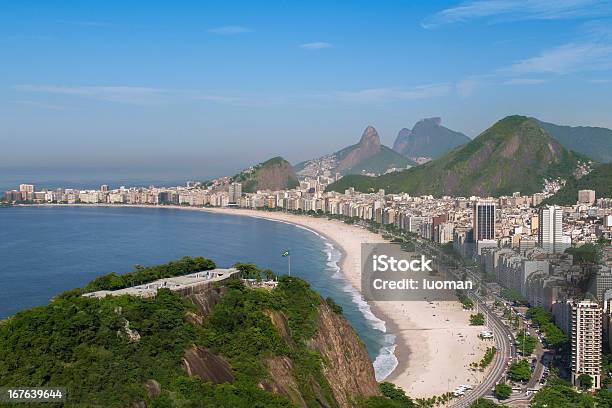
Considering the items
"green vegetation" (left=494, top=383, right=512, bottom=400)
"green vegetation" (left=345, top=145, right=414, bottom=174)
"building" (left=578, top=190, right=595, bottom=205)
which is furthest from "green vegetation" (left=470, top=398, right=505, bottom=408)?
"green vegetation" (left=345, top=145, right=414, bottom=174)

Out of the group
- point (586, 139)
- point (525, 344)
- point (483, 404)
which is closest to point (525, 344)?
point (525, 344)

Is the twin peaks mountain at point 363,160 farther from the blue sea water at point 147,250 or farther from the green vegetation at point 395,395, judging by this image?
the green vegetation at point 395,395

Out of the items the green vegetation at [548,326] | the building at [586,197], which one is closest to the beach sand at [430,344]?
the green vegetation at [548,326]

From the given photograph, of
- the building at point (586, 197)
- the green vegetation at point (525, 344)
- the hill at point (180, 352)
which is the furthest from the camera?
the building at point (586, 197)

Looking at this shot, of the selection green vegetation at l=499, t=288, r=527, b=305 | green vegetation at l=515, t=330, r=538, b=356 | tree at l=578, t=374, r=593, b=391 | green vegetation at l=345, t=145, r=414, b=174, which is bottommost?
tree at l=578, t=374, r=593, b=391

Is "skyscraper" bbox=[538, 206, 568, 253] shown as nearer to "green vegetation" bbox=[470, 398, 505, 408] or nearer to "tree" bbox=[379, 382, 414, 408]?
"green vegetation" bbox=[470, 398, 505, 408]

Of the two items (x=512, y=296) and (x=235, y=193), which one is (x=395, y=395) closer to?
(x=512, y=296)

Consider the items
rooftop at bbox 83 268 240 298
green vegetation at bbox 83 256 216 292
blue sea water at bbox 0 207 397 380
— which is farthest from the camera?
blue sea water at bbox 0 207 397 380
